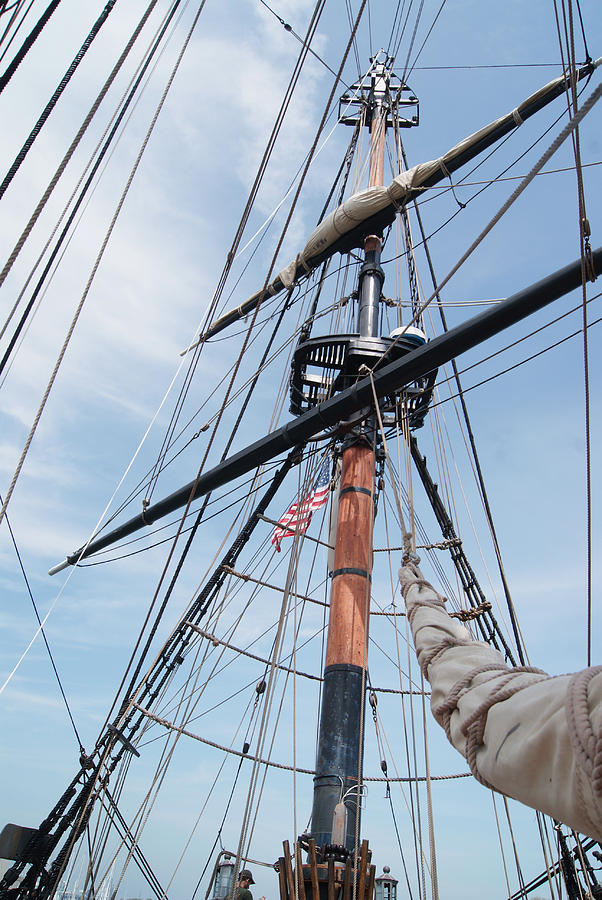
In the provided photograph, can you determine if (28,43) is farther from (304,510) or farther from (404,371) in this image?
(304,510)

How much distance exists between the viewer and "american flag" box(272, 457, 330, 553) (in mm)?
6640

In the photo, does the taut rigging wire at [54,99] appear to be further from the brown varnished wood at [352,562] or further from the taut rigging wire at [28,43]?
the brown varnished wood at [352,562]

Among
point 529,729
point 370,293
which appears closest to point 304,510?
point 370,293

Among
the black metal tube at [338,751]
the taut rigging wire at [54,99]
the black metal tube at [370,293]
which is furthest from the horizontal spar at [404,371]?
the taut rigging wire at [54,99]

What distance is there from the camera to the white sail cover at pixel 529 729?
3.36 feet

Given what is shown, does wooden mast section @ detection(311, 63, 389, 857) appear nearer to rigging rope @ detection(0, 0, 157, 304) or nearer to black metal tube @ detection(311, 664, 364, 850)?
black metal tube @ detection(311, 664, 364, 850)

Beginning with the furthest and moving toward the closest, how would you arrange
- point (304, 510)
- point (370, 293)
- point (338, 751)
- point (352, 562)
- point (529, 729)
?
point (370, 293) < point (304, 510) < point (352, 562) < point (338, 751) < point (529, 729)

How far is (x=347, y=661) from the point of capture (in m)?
4.69

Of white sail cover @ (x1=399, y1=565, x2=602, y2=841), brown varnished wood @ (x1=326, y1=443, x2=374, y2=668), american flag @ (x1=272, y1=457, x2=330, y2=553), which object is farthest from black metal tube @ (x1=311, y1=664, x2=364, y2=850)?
white sail cover @ (x1=399, y1=565, x2=602, y2=841)

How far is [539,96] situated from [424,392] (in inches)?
165

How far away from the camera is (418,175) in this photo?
821 centimetres

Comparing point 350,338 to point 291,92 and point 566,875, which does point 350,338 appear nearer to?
point 291,92

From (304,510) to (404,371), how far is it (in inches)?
80.1

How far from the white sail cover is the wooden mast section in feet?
9.02
